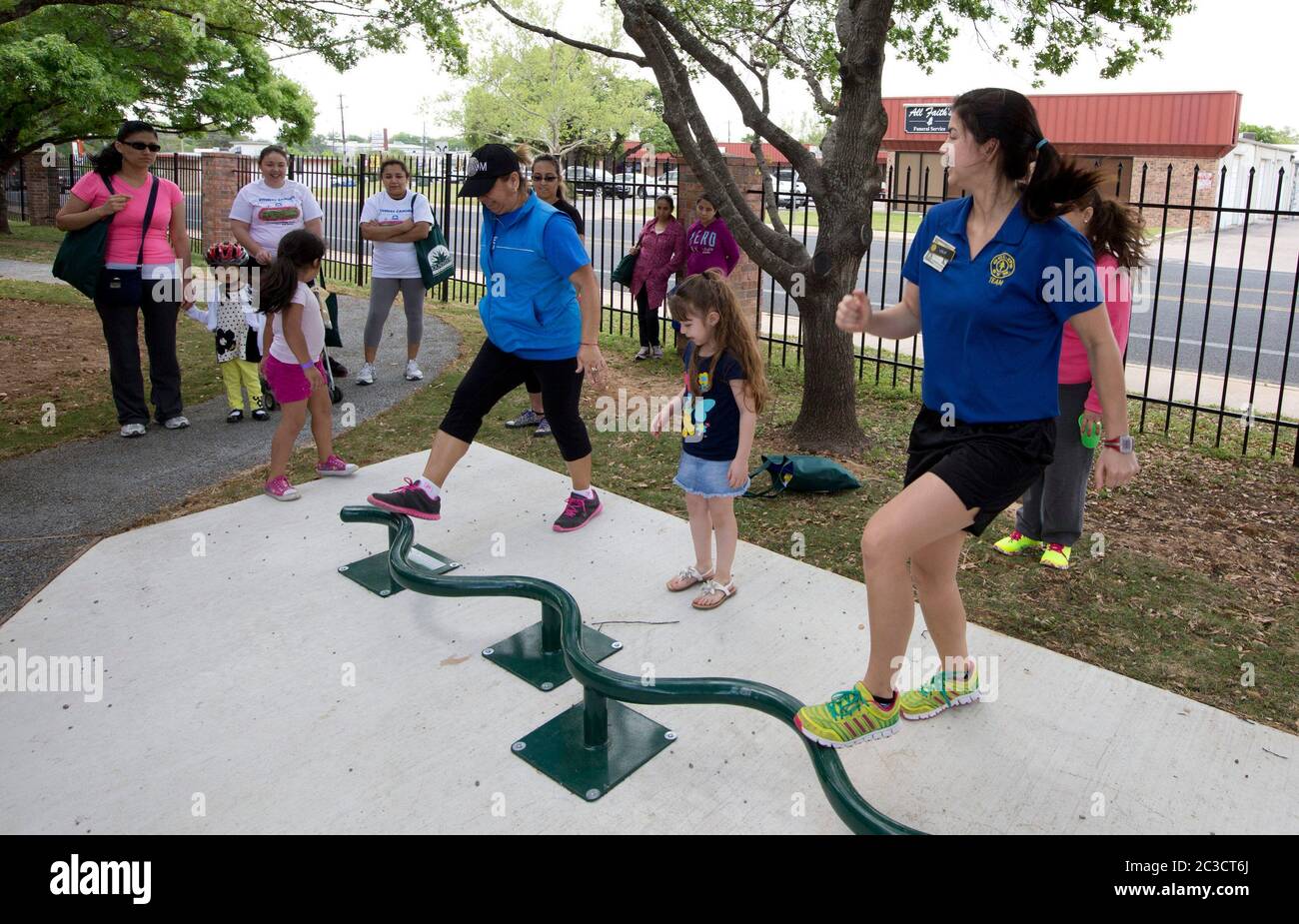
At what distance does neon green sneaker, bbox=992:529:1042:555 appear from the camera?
482 cm

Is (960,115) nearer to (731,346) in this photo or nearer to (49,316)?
(731,346)

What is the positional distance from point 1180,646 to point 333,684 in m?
3.20

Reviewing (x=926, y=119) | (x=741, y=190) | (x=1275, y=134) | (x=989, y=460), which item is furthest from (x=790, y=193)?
(x=1275, y=134)

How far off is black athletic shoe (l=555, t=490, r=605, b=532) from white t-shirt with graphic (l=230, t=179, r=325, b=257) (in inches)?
132

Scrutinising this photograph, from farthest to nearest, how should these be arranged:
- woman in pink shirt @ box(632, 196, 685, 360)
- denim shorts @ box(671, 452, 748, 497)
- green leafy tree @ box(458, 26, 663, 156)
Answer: green leafy tree @ box(458, 26, 663, 156) → woman in pink shirt @ box(632, 196, 685, 360) → denim shorts @ box(671, 452, 748, 497)

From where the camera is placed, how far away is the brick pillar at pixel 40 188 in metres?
24.1

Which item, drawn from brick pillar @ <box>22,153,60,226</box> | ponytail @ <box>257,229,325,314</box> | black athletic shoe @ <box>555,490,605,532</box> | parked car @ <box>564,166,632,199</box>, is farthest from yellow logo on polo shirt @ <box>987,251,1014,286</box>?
brick pillar @ <box>22,153,60,226</box>

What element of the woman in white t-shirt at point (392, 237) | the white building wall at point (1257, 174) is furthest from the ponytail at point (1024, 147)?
the white building wall at point (1257, 174)

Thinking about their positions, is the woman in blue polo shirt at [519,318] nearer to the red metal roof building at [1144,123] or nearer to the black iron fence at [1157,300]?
the black iron fence at [1157,300]

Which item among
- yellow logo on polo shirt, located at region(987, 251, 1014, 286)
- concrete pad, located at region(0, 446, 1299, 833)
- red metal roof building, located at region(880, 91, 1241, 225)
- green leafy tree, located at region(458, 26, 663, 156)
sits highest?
green leafy tree, located at region(458, 26, 663, 156)

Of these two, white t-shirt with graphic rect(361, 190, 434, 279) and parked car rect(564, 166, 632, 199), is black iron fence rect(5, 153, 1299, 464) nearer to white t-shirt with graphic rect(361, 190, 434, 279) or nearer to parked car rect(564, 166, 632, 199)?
parked car rect(564, 166, 632, 199)

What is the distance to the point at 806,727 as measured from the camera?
110 inches

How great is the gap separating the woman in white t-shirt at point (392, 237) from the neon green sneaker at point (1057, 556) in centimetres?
503

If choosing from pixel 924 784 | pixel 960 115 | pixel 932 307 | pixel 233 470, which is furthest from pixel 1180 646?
pixel 233 470
